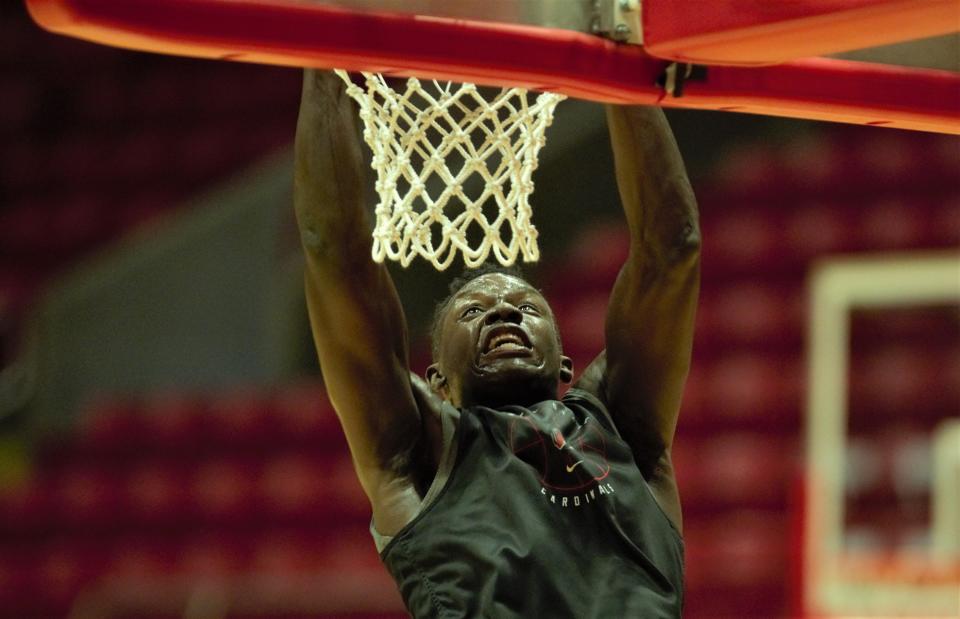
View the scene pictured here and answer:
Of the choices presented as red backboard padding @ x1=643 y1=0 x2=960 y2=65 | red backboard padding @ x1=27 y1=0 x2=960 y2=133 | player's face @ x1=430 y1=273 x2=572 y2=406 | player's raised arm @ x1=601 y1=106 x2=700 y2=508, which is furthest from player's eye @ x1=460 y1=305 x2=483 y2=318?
red backboard padding @ x1=643 y1=0 x2=960 y2=65

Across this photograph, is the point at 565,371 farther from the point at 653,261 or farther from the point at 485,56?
the point at 485,56

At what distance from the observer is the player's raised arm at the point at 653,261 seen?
320cm

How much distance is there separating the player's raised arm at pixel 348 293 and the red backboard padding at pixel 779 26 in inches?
24.0

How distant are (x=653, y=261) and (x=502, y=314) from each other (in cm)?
31

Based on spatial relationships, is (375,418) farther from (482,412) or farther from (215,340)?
(215,340)

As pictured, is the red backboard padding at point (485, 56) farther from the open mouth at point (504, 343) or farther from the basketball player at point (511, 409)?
the open mouth at point (504, 343)

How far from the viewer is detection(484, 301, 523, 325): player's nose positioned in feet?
10.4

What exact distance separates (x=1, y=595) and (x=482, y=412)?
20.4ft

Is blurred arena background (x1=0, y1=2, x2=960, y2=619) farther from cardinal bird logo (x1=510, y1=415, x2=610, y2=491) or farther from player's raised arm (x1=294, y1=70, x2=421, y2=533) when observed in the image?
player's raised arm (x1=294, y1=70, x2=421, y2=533)

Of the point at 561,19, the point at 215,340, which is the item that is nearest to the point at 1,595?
the point at 215,340

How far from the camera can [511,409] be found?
3152mm

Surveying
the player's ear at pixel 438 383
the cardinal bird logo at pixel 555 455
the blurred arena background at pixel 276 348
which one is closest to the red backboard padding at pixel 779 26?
the cardinal bird logo at pixel 555 455

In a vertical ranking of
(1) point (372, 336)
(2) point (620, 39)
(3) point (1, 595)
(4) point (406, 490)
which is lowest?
(3) point (1, 595)

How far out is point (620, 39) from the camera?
9.07ft
